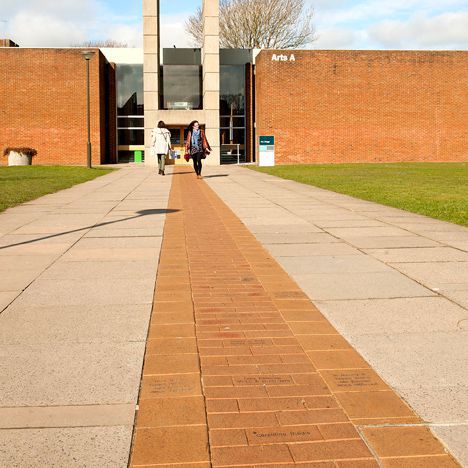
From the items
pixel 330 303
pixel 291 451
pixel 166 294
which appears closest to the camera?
pixel 291 451

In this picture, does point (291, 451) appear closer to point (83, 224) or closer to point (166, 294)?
point (166, 294)

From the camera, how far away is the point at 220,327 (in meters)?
4.49

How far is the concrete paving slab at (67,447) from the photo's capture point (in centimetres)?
258

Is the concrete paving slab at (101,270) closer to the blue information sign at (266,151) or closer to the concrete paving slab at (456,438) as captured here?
the concrete paving slab at (456,438)

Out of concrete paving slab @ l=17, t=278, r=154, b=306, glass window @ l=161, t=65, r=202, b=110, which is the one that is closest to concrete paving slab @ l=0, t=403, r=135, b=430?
concrete paving slab @ l=17, t=278, r=154, b=306

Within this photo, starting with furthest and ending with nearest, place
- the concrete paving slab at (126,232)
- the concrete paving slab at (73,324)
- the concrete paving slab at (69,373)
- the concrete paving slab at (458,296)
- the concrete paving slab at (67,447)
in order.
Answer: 1. the concrete paving slab at (126,232)
2. the concrete paving slab at (458,296)
3. the concrete paving slab at (73,324)
4. the concrete paving slab at (69,373)
5. the concrete paving slab at (67,447)

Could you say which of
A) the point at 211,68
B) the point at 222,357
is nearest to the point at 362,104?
the point at 211,68

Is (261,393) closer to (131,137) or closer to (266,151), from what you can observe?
(266,151)

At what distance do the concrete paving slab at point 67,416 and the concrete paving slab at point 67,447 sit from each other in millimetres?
59

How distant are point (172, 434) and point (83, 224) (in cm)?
799

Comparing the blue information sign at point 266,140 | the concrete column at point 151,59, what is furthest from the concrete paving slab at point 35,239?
the concrete column at point 151,59

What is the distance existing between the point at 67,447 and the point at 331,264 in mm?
4495

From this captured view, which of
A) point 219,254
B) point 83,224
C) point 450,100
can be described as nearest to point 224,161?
point 450,100

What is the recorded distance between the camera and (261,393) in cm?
329
